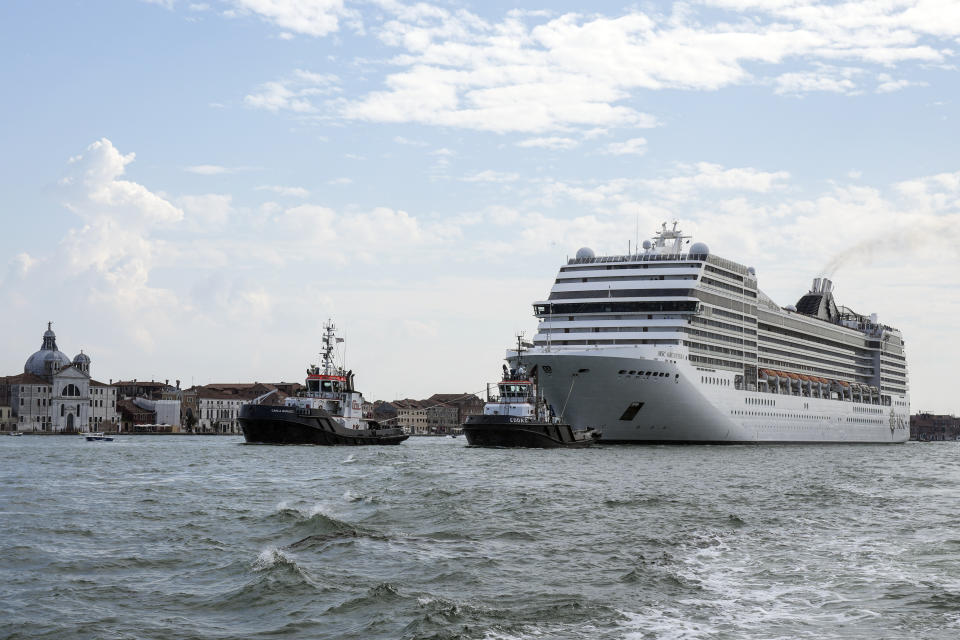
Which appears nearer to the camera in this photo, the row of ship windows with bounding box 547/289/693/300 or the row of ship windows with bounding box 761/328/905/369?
the row of ship windows with bounding box 547/289/693/300

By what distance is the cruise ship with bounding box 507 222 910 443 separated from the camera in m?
82.4

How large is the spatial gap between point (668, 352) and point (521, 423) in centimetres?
1306

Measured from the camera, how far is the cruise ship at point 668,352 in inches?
3243

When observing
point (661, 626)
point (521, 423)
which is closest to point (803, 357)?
point (521, 423)

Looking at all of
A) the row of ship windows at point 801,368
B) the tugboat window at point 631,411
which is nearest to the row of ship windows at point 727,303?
the row of ship windows at point 801,368

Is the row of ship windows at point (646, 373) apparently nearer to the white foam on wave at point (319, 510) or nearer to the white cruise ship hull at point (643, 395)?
the white cruise ship hull at point (643, 395)

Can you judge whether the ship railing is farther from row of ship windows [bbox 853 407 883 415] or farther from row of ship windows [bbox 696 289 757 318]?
row of ship windows [bbox 853 407 883 415]

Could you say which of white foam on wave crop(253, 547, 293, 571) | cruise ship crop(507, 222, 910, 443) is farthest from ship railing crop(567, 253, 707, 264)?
white foam on wave crop(253, 547, 293, 571)

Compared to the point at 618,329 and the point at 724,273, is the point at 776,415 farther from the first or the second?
the point at 618,329

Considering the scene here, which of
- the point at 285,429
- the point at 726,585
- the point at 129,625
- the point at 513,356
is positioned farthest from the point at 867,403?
the point at 129,625

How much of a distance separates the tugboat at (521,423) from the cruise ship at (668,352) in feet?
4.67

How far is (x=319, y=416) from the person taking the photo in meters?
95.2

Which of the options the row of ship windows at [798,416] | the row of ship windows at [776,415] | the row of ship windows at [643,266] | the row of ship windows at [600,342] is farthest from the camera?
the row of ship windows at [798,416]

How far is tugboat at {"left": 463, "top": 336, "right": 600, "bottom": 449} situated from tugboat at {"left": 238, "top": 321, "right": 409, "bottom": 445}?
583 inches
